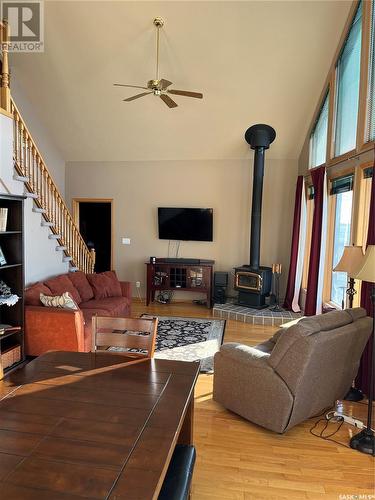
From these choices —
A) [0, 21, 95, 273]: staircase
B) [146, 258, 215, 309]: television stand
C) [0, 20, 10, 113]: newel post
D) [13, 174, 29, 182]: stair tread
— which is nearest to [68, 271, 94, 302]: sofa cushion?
[0, 21, 95, 273]: staircase

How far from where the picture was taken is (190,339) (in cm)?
501

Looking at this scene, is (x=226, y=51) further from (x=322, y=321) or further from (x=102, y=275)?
(x=322, y=321)

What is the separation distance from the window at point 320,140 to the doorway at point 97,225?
440cm

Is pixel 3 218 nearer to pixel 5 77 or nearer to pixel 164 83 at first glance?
pixel 5 77

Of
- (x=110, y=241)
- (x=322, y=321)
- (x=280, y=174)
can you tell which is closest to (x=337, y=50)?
(x=280, y=174)

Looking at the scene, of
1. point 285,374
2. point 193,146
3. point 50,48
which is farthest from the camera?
Answer: point 193,146

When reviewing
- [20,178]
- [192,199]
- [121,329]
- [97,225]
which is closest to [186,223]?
[192,199]

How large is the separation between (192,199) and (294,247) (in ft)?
7.61

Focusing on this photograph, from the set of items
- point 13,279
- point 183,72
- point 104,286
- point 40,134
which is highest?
point 183,72

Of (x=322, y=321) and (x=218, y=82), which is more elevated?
(x=218, y=82)

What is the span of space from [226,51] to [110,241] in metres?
4.53

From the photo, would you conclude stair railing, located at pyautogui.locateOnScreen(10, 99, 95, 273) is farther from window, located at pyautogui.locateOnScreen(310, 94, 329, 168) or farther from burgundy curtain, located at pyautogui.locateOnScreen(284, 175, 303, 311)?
window, located at pyautogui.locateOnScreen(310, 94, 329, 168)

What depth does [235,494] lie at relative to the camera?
216 centimetres

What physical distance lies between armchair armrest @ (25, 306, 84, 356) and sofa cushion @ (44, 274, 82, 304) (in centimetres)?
74
